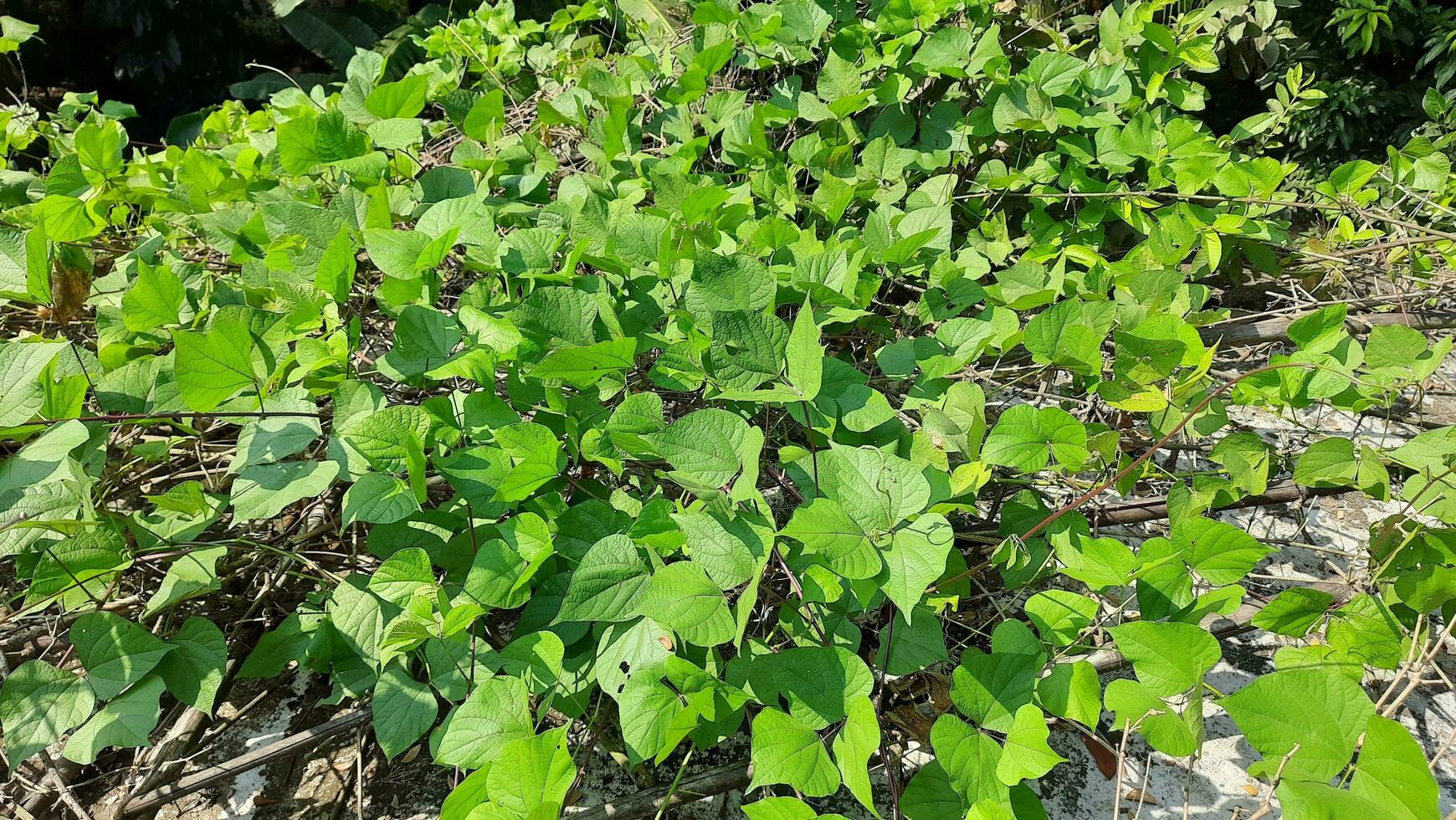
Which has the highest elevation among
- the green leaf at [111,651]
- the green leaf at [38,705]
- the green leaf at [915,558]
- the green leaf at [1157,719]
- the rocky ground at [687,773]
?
the green leaf at [915,558]

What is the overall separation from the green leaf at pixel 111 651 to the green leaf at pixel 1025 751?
675mm

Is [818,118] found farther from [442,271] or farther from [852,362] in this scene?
[442,271]

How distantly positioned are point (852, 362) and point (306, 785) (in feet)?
2.56

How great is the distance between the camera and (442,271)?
1.09m

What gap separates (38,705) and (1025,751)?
0.76 m

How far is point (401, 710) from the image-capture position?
25.5 inches

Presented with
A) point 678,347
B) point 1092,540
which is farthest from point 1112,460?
point 678,347

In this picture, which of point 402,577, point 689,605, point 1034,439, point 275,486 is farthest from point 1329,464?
point 275,486

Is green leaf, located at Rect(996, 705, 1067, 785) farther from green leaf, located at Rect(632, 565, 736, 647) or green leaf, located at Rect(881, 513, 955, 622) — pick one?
green leaf, located at Rect(632, 565, 736, 647)

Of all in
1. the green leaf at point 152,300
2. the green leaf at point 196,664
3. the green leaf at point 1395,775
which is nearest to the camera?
the green leaf at point 1395,775

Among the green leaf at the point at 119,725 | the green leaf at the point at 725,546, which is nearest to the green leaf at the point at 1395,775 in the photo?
the green leaf at the point at 725,546

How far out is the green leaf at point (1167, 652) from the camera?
55 centimetres

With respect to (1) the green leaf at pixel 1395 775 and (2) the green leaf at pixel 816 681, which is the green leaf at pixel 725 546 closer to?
(2) the green leaf at pixel 816 681

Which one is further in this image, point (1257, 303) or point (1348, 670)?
point (1257, 303)
